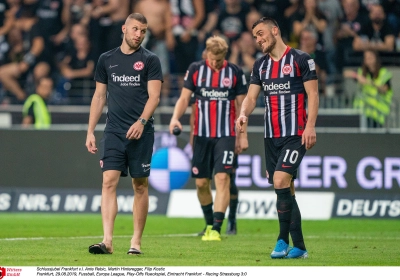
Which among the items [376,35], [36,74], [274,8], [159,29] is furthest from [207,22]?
[36,74]

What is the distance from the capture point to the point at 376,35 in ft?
62.4

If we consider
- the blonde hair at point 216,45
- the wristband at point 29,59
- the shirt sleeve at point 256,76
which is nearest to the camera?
the shirt sleeve at point 256,76

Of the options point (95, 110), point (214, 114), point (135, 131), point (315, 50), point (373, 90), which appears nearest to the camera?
point (135, 131)

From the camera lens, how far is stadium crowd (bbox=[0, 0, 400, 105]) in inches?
736

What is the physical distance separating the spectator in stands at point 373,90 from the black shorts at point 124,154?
8.28 meters

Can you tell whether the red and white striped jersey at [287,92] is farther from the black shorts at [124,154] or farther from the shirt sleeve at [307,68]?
the black shorts at [124,154]

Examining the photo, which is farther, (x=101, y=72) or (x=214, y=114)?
(x=214, y=114)

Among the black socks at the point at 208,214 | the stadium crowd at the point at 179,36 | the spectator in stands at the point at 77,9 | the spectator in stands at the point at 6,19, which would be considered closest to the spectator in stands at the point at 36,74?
the stadium crowd at the point at 179,36

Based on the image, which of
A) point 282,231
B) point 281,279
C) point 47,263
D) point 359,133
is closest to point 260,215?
point 359,133

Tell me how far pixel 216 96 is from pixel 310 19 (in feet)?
23.2

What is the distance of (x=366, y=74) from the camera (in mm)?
17375

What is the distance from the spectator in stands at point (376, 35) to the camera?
18844 millimetres

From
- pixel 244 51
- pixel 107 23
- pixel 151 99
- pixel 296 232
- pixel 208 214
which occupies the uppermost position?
pixel 107 23

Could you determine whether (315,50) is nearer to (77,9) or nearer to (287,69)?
(77,9)
